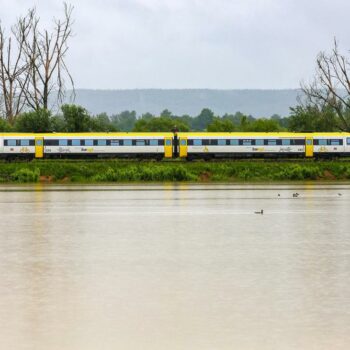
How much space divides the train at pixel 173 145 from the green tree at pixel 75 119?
415 inches

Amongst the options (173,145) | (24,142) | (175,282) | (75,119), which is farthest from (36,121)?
(175,282)

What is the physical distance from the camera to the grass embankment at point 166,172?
6556cm

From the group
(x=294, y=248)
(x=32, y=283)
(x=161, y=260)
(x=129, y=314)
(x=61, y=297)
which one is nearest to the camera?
(x=129, y=314)

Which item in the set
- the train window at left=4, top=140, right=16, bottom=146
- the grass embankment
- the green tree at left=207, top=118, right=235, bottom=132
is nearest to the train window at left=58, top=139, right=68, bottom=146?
the train window at left=4, top=140, right=16, bottom=146

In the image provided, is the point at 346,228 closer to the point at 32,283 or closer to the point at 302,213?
the point at 302,213

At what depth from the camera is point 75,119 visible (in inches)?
3425

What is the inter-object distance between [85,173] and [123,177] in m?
2.90

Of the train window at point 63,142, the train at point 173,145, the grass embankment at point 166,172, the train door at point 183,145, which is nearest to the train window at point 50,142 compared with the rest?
the train at point 173,145

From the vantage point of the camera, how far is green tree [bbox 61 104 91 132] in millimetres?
86625

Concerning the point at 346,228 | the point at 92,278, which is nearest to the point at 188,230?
the point at 346,228

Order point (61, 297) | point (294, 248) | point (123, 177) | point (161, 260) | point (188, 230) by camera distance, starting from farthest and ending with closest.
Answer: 1. point (123, 177)
2. point (188, 230)
3. point (294, 248)
4. point (161, 260)
5. point (61, 297)

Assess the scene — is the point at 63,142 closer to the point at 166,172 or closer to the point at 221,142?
the point at 221,142

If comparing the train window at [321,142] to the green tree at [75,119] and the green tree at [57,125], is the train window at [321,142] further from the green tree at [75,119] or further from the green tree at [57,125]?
the green tree at [57,125]

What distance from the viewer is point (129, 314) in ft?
40.9
